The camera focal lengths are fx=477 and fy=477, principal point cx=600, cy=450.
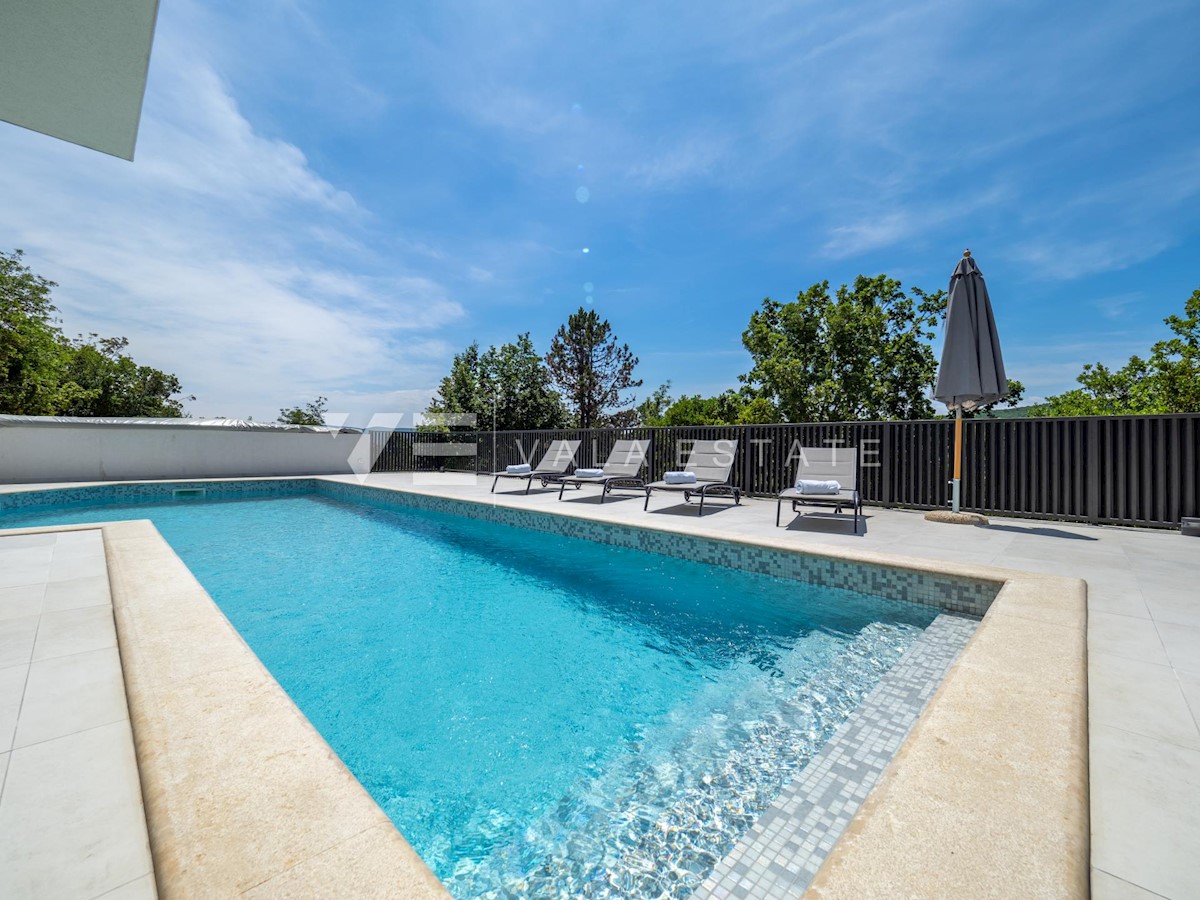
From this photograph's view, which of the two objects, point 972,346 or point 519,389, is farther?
point 519,389

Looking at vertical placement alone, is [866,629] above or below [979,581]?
below

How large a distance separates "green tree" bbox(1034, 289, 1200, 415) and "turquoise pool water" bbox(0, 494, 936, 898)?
54.0 feet

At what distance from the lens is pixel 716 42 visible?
7262mm

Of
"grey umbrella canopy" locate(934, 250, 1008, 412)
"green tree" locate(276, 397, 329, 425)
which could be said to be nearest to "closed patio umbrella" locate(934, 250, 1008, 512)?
"grey umbrella canopy" locate(934, 250, 1008, 412)

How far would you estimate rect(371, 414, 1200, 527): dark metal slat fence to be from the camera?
16.2 feet

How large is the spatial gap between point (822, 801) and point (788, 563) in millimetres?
2614

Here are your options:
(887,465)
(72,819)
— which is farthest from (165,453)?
(887,465)

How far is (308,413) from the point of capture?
110 feet

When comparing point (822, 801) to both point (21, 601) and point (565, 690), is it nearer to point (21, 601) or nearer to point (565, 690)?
point (565, 690)

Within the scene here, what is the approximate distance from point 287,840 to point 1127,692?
257 centimetres

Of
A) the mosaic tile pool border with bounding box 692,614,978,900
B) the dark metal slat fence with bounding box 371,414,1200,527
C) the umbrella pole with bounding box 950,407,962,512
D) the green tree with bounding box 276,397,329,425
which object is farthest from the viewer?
the green tree with bounding box 276,397,329,425

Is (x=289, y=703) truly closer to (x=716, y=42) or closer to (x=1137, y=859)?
(x=1137, y=859)

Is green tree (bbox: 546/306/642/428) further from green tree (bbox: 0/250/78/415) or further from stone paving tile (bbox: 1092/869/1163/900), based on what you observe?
stone paving tile (bbox: 1092/869/1163/900)

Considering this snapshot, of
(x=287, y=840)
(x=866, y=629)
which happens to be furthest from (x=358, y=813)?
(x=866, y=629)
